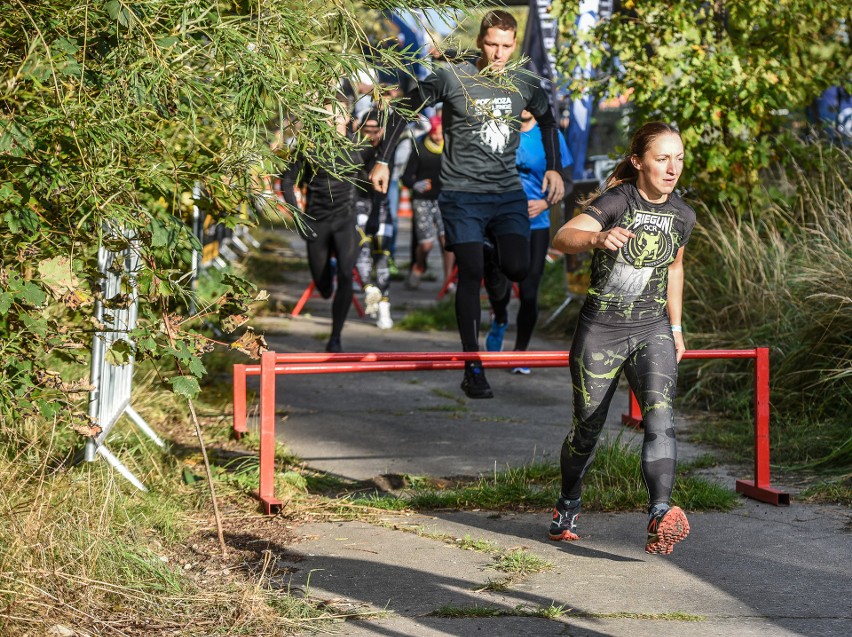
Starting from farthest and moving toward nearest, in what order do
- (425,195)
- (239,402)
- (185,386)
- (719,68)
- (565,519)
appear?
1. (425,195)
2. (719,68)
3. (239,402)
4. (565,519)
5. (185,386)

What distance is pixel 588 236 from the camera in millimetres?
4141

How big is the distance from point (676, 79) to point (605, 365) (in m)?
4.59

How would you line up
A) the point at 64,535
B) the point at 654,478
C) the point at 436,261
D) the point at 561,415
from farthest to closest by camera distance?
the point at 436,261
the point at 561,415
the point at 654,478
the point at 64,535

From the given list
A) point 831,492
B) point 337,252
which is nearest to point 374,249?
point 337,252

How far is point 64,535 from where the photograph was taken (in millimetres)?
3781

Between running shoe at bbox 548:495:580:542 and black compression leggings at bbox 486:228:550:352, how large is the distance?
11.0 ft

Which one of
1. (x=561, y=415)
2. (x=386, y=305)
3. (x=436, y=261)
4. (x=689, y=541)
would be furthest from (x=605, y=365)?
(x=436, y=261)

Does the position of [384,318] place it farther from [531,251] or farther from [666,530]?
[666,530]

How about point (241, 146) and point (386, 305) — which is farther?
point (386, 305)

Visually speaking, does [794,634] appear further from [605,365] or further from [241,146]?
[241,146]

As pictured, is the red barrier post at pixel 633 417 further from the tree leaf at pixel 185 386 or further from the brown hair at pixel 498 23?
the tree leaf at pixel 185 386

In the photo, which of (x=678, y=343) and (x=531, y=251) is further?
(x=531, y=251)

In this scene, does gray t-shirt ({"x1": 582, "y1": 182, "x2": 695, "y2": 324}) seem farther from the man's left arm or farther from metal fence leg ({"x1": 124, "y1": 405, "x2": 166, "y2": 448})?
metal fence leg ({"x1": 124, "y1": 405, "x2": 166, "y2": 448})

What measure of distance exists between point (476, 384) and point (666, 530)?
7.99ft
